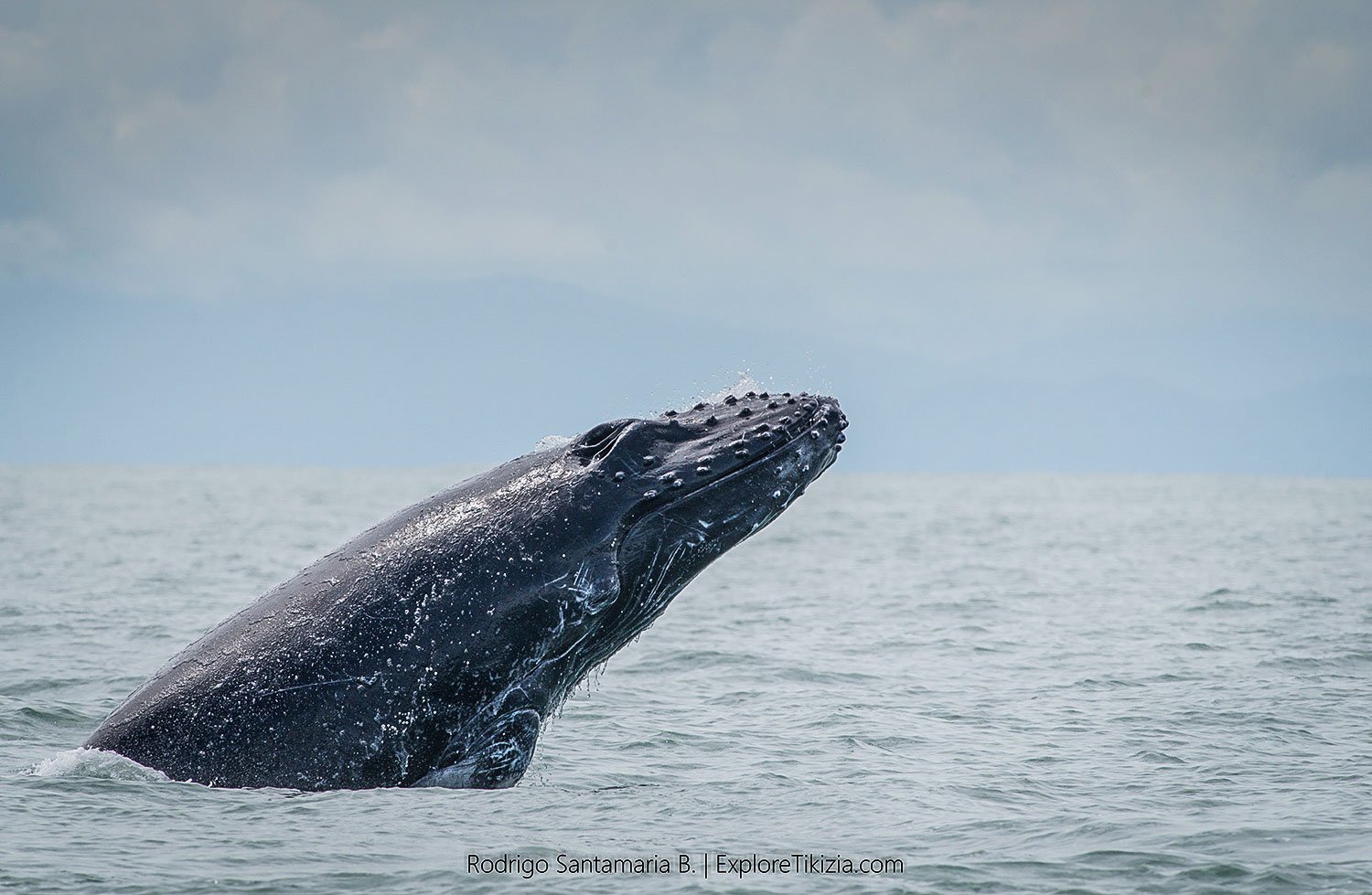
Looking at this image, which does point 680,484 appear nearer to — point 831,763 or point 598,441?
point 598,441

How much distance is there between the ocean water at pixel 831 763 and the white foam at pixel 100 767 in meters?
0.02

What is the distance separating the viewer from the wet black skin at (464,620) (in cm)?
751

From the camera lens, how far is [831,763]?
1067cm

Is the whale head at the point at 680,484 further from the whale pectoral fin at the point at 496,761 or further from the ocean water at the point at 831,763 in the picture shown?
the ocean water at the point at 831,763

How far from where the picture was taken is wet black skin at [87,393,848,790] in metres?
7.51

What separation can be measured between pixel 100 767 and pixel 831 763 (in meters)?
5.07

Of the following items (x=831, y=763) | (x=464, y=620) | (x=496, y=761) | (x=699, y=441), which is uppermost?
(x=699, y=441)

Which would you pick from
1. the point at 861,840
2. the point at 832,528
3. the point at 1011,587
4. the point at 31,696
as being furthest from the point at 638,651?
the point at 832,528

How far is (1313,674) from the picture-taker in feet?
51.7

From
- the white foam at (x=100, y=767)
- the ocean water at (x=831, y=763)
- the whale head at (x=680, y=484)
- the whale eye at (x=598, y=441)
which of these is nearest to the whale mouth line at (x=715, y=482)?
the whale head at (x=680, y=484)

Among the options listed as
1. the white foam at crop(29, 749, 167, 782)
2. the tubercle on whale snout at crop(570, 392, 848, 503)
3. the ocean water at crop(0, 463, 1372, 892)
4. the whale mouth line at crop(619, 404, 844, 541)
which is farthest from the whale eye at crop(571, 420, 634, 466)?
the white foam at crop(29, 749, 167, 782)

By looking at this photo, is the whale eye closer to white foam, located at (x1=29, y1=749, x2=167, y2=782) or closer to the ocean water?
the ocean water

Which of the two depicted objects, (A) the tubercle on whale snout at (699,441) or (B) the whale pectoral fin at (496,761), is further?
(A) the tubercle on whale snout at (699,441)

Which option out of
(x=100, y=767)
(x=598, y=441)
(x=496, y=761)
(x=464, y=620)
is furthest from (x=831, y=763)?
(x=100, y=767)
